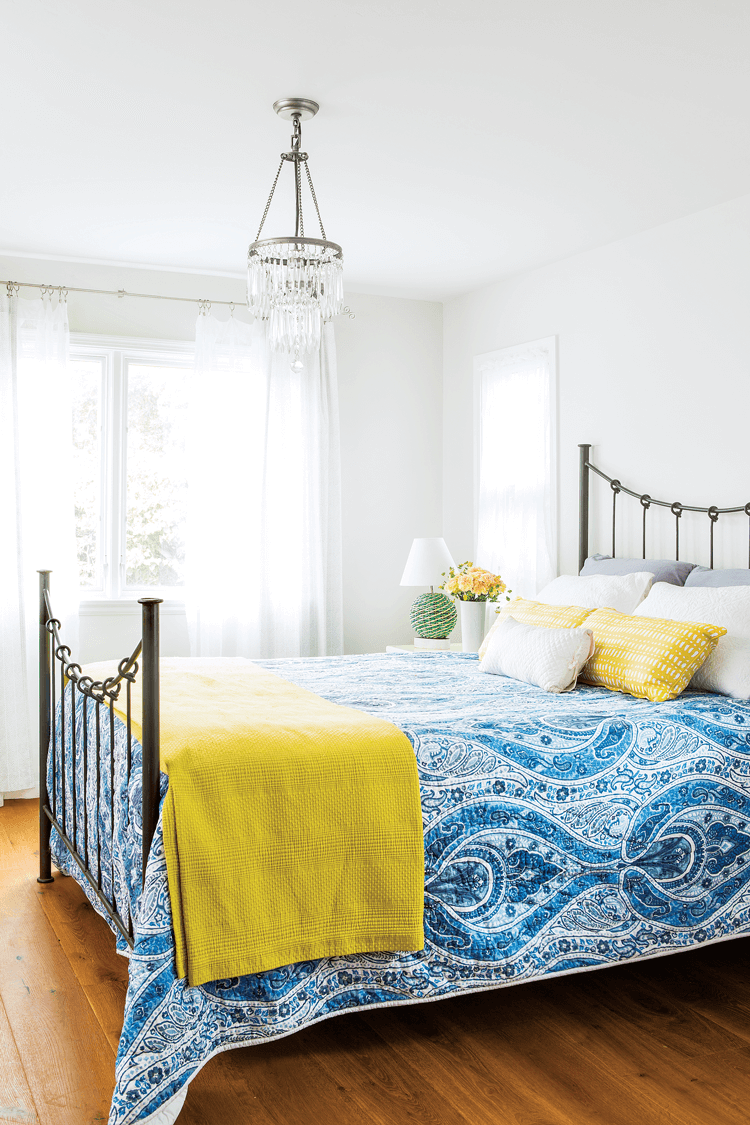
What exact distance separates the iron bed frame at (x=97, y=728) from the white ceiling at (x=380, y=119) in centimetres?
134

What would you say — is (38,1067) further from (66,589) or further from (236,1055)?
(66,589)

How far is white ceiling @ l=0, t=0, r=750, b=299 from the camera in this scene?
2510 millimetres

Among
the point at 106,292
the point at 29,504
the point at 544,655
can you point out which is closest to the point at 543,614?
the point at 544,655

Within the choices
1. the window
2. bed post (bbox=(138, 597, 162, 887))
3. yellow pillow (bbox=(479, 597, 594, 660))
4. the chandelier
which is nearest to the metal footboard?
bed post (bbox=(138, 597, 162, 887))

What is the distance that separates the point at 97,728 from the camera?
2730 millimetres

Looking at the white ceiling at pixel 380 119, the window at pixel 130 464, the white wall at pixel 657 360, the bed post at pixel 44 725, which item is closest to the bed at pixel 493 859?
the bed post at pixel 44 725

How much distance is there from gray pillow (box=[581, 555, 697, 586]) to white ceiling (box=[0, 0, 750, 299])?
1434 mm

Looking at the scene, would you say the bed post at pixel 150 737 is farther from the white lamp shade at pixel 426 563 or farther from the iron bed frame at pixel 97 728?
the white lamp shade at pixel 426 563

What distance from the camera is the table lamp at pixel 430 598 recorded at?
488cm

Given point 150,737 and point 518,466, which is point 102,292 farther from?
point 150,737

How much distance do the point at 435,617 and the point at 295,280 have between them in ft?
8.13

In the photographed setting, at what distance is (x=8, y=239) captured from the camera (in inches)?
174

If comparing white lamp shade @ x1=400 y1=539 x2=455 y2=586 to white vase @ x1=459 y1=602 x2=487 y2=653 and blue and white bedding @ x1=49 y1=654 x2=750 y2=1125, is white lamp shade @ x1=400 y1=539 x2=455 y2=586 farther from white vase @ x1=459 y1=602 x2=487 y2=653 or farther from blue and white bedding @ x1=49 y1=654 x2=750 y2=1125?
blue and white bedding @ x1=49 y1=654 x2=750 y2=1125

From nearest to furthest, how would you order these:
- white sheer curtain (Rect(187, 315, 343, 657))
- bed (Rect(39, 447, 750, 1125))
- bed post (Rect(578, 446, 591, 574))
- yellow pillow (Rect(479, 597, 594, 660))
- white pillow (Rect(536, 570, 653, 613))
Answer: bed (Rect(39, 447, 750, 1125)) → yellow pillow (Rect(479, 597, 594, 660)) → white pillow (Rect(536, 570, 653, 613)) → bed post (Rect(578, 446, 591, 574)) → white sheer curtain (Rect(187, 315, 343, 657))
